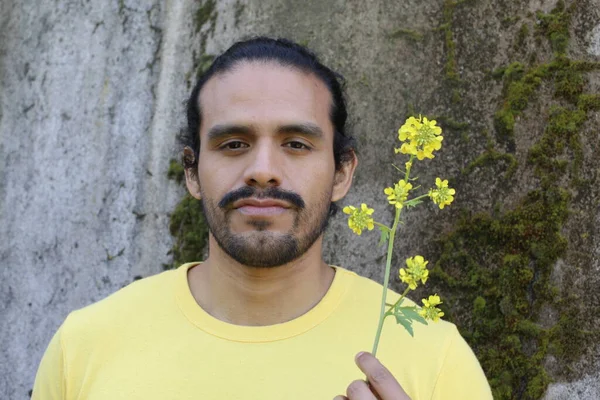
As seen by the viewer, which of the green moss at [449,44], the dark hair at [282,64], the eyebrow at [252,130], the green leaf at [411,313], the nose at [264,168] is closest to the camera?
the green leaf at [411,313]

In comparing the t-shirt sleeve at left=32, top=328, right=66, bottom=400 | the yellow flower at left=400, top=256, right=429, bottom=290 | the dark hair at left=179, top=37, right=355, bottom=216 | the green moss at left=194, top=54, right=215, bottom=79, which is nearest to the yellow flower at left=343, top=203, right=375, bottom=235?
the yellow flower at left=400, top=256, right=429, bottom=290

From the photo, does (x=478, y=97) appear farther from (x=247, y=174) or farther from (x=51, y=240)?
(x=51, y=240)

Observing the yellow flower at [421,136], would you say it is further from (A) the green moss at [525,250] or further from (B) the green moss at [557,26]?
(B) the green moss at [557,26]

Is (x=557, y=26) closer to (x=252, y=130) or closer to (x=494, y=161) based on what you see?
(x=494, y=161)

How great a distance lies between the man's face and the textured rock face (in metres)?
0.61

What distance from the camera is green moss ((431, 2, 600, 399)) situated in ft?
9.89

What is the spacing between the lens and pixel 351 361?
8.13 feet

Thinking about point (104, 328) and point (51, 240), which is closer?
point (104, 328)

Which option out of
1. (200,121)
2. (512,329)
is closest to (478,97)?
(512,329)

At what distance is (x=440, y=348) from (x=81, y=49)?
2.37 meters

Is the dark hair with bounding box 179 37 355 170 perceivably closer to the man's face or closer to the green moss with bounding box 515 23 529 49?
the man's face

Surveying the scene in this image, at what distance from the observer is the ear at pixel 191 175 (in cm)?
294

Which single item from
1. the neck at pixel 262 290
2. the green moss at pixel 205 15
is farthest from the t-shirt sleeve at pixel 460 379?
the green moss at pixel 205 15

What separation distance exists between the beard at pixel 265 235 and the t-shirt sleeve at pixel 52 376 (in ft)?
2.21
